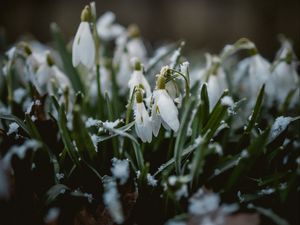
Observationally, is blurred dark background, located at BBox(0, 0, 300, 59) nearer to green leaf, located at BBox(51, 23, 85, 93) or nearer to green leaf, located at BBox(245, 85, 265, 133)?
green leaf, located at BBox(51, 23, 85, 93)

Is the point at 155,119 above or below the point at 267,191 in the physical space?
above

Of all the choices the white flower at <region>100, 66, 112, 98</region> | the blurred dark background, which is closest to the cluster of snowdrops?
the white flower at <region>100, 66, 112, 98</region>

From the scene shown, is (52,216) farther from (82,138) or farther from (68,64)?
(68,64)

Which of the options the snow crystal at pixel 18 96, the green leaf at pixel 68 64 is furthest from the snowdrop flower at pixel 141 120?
the snow crystal at pixel 18 96

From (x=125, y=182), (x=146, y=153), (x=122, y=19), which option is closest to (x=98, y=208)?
(x=125, y=182)

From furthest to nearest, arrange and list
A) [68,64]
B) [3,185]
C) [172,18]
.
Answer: [172,18] → [68,64] → [3,185]

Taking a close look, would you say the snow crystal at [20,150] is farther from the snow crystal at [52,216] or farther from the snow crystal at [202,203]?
the snow crystal at [202,203]

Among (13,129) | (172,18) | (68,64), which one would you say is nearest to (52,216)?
(13,129)

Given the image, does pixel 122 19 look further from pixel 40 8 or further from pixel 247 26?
pixel 247 26
